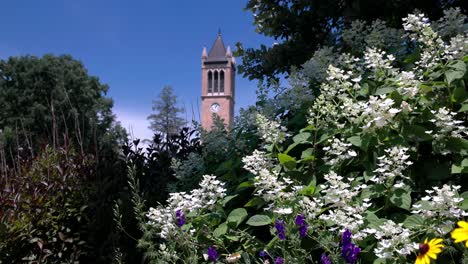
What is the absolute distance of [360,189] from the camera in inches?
81.4

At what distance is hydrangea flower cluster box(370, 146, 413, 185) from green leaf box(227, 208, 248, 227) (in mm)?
648

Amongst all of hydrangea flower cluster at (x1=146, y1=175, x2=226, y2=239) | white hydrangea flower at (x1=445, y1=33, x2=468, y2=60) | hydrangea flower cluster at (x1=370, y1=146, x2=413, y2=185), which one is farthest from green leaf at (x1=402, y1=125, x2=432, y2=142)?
hydrangea flower cluster at (x1=146, y1=175, x2=226, y2=239)

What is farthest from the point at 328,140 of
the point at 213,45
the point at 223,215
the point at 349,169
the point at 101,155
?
the point at 213,45

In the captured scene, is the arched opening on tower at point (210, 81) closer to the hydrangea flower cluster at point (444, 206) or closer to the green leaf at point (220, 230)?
the green leaf at point (220, 230)

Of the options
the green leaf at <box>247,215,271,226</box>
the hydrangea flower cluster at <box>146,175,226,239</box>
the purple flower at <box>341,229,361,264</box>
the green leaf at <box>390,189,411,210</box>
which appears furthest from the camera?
the hydrangea flower cluster at <box>146,175,226,239</box>

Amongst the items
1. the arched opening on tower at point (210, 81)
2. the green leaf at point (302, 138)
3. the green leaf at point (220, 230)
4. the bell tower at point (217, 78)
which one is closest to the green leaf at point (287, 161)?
the green leaf at point (302, 138)

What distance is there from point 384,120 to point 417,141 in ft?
0.65

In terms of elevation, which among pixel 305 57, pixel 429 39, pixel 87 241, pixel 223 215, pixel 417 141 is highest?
pixel 305 57

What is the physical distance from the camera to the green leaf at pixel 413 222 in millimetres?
1765

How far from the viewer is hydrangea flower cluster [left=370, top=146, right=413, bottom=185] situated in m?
1.85

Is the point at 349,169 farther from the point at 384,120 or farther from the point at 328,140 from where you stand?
the point at 384,120

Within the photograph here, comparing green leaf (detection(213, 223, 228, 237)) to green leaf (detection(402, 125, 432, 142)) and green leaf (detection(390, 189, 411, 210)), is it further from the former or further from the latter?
green leaf (detection(402, 125, 432, 142))

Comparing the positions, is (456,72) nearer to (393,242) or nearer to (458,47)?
(458,47)

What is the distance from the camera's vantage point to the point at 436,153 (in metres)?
2.02
